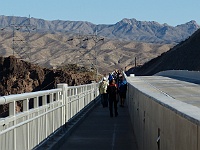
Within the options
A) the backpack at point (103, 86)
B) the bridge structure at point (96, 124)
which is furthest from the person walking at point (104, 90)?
the bridge structure at point (96, 124)

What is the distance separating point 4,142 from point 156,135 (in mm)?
2310

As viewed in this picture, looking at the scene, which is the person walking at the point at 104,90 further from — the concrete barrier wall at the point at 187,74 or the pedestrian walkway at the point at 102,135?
the concrete barrier wall at the point at 187,74

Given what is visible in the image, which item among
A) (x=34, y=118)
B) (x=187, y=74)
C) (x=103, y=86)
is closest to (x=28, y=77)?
(x=187, y=74)

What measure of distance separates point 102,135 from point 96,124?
12.2ft

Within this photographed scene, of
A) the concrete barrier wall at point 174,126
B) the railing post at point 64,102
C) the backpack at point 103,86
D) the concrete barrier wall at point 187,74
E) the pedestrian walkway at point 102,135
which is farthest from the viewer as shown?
the concrete barrier wall at point 187,74

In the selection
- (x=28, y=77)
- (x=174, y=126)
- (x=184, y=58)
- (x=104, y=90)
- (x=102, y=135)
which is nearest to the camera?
(x=174, y=126)

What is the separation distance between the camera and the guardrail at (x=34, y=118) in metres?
9.45

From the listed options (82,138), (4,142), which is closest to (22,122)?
(4,142)

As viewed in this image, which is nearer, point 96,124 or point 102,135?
point 102,135

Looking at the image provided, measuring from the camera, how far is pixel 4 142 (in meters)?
9.08

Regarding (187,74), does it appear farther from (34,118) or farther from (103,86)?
(34,118)

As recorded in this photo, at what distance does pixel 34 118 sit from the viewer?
39.6 feet

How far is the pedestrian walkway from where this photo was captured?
16328 mm

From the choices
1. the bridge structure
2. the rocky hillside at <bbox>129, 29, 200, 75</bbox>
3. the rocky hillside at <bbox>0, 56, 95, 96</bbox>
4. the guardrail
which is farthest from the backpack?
the rocky hillside at <bbox>129, 29, 200, 75</bbox>
